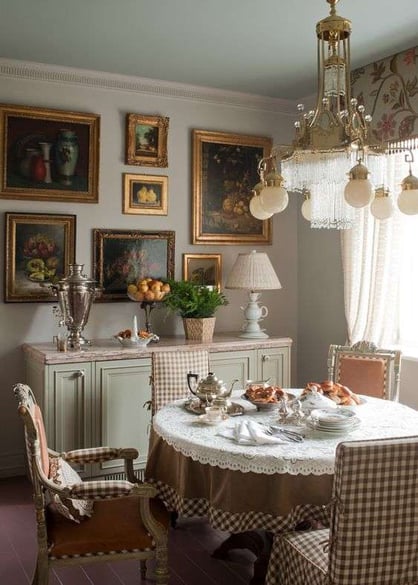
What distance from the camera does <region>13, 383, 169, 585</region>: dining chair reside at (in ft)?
7.63

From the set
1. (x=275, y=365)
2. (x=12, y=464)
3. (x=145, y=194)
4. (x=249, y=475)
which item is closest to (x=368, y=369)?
(x=275, y=365)

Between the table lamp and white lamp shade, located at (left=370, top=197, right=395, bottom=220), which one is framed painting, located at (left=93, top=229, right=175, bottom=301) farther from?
white lamp shade, located at (left=370, top=197, right=395, bottom=220)

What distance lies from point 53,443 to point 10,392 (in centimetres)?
60

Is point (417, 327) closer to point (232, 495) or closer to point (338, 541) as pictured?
point (232, 495)

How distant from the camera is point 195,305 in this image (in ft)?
14.6

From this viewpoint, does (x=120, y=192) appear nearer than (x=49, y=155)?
No

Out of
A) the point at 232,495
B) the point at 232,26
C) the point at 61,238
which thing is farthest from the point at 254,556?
the point at 232,26

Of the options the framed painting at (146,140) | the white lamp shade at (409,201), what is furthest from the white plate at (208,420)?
the framed painting at (146,140)

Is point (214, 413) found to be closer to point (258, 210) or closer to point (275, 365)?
point (258, 210)

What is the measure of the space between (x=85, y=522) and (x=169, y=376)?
1177 mm

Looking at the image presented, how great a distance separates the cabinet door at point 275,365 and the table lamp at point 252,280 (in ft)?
0.47

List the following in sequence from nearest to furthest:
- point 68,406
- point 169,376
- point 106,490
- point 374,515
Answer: point 374,515, point 106,490, point 169,376, point 68,406

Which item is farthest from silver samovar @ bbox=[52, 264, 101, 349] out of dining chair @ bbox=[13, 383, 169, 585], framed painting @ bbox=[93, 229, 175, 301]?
dining chair @ bbox=[13, 383, 169, 585]

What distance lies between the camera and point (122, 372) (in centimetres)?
407
